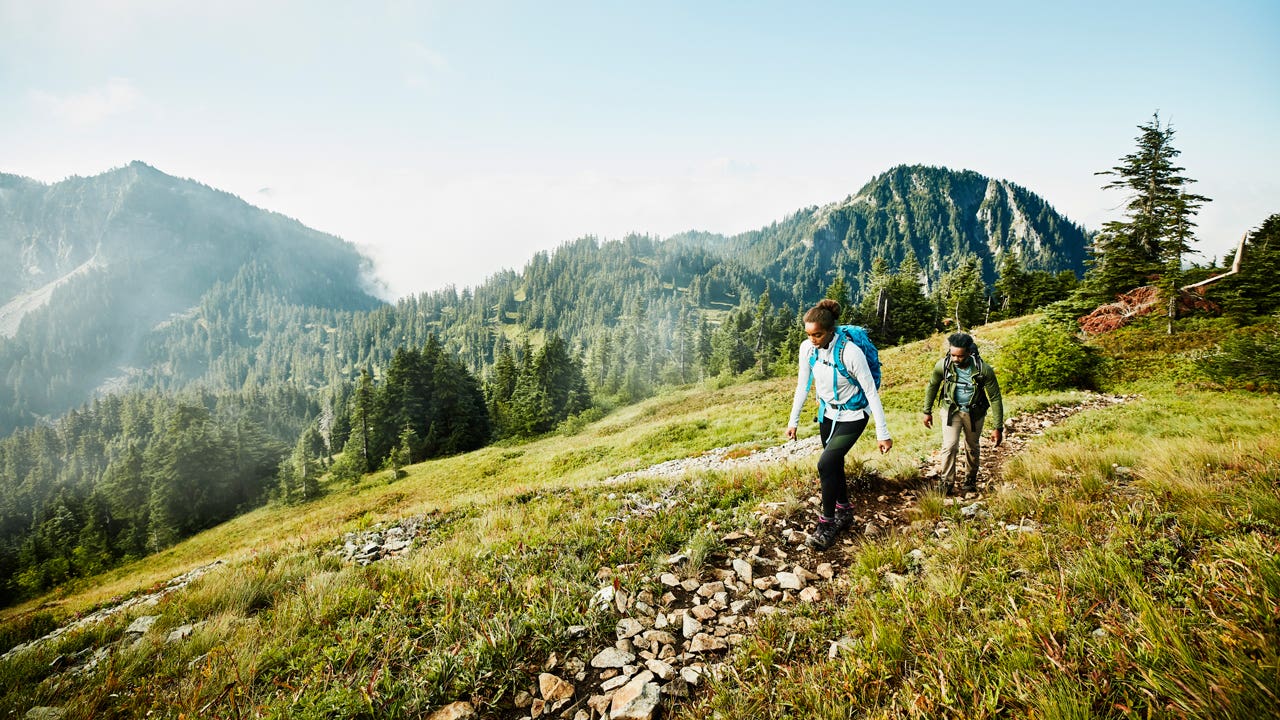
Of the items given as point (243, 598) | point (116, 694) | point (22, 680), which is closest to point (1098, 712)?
point (116, 694)

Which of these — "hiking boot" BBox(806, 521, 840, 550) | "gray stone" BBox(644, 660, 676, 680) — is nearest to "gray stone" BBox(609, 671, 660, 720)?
"gray stone" BBox(644, 660, 676, 680)

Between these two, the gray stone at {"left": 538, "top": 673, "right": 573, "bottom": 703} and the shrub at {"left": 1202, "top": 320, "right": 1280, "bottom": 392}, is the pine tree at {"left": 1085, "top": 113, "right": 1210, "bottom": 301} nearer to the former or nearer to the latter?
the shrub at {"left": 1202, "top": 320, "right": 1280, "bottom": 392}

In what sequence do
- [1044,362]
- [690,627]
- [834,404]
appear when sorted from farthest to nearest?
[1044,362], [834,404], [690,627]

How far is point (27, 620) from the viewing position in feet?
22.3

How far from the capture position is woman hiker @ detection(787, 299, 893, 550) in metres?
5.52

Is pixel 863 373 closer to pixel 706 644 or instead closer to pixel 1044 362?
pixel 706 644

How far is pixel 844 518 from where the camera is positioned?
5.96 meters

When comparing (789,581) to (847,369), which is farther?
(847,369)

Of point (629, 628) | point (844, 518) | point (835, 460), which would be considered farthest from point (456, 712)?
point (844, 518)

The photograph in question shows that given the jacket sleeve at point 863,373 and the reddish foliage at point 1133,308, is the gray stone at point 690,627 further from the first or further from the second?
the reddish foliage at point 1133,308

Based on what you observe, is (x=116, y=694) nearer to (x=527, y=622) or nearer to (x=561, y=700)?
(x=527, y=622)

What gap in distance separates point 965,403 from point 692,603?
18.7 feet

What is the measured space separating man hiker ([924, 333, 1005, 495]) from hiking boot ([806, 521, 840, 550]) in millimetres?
2610

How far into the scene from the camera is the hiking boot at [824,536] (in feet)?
18.3
